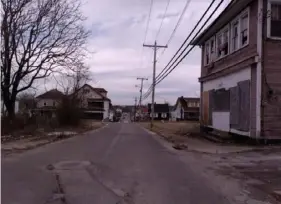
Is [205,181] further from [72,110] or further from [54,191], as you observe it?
[72,110]

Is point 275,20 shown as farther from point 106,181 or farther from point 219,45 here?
point 106,181

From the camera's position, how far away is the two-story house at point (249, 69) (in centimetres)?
2170

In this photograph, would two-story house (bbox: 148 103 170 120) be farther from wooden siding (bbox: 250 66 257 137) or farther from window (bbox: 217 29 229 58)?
wooden siding (bbox: 250 66 257 137)

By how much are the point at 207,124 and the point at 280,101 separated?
12065 millimetres

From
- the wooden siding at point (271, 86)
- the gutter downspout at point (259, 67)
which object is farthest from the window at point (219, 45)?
the wooden siding at point (271, 86)

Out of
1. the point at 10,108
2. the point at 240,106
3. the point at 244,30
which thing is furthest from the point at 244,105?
the point at 10,108

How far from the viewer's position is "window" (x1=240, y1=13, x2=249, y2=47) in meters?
23.9

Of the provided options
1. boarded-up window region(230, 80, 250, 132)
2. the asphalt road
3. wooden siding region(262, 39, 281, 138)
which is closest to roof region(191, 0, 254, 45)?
wooden siding region(262, 39, 281, 138)

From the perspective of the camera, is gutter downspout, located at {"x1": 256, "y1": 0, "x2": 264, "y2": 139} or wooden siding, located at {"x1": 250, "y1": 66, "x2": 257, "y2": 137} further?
wooden siding, located at {"x1": 250, "y1": 66, "x2": 257, "y2": 137}

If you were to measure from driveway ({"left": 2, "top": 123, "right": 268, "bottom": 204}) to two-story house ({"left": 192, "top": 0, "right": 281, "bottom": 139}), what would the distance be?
21.5ft

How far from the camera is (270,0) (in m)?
21.8

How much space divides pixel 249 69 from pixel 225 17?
5109 millimetres

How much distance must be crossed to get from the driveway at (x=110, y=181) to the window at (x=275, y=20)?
335 inches

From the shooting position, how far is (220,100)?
96.4 ft
